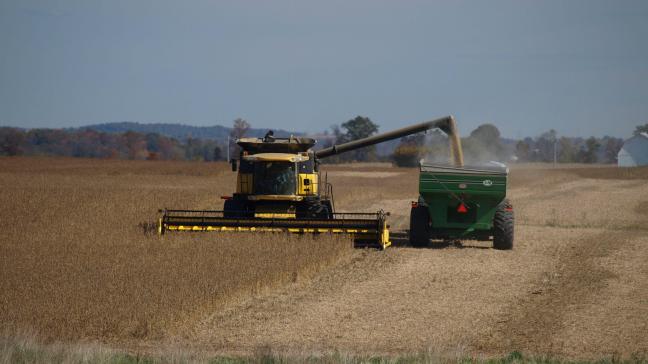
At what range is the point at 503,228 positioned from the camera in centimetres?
2180

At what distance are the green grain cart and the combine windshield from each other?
3.01 meters

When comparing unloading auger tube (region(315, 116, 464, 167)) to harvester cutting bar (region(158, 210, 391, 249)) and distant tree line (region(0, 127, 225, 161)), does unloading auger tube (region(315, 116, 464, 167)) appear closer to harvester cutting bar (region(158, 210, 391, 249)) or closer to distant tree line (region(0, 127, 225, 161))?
harvester cutting bar (region(158, 210, 391, 249))

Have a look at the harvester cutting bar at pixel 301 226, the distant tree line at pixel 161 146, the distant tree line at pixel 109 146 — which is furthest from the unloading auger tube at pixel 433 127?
the distant tree line at pixel 109 146

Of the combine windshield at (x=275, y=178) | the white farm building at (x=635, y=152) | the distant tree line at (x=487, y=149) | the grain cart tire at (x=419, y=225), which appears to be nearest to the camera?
the grain cart tire at (x=419, y=225)

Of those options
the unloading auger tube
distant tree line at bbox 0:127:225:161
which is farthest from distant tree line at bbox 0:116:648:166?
the unloading auger tube

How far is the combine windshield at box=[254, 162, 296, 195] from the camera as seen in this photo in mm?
22812

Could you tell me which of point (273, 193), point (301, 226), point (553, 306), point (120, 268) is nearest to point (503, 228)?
point (301, 226)

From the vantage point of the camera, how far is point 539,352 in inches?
443

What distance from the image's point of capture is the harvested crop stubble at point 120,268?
12.3 metres

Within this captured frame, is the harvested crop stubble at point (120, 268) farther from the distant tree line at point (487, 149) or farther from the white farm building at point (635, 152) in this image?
the white farm building at point (635, 152)

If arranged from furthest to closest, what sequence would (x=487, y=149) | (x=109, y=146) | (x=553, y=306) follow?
(x=109, y=146), (x=487, y=149), (x=553, y=306)

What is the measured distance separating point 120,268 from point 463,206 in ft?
27.9

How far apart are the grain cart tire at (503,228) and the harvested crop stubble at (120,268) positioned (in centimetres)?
373

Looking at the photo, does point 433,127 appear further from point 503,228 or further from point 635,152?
point 635,152
